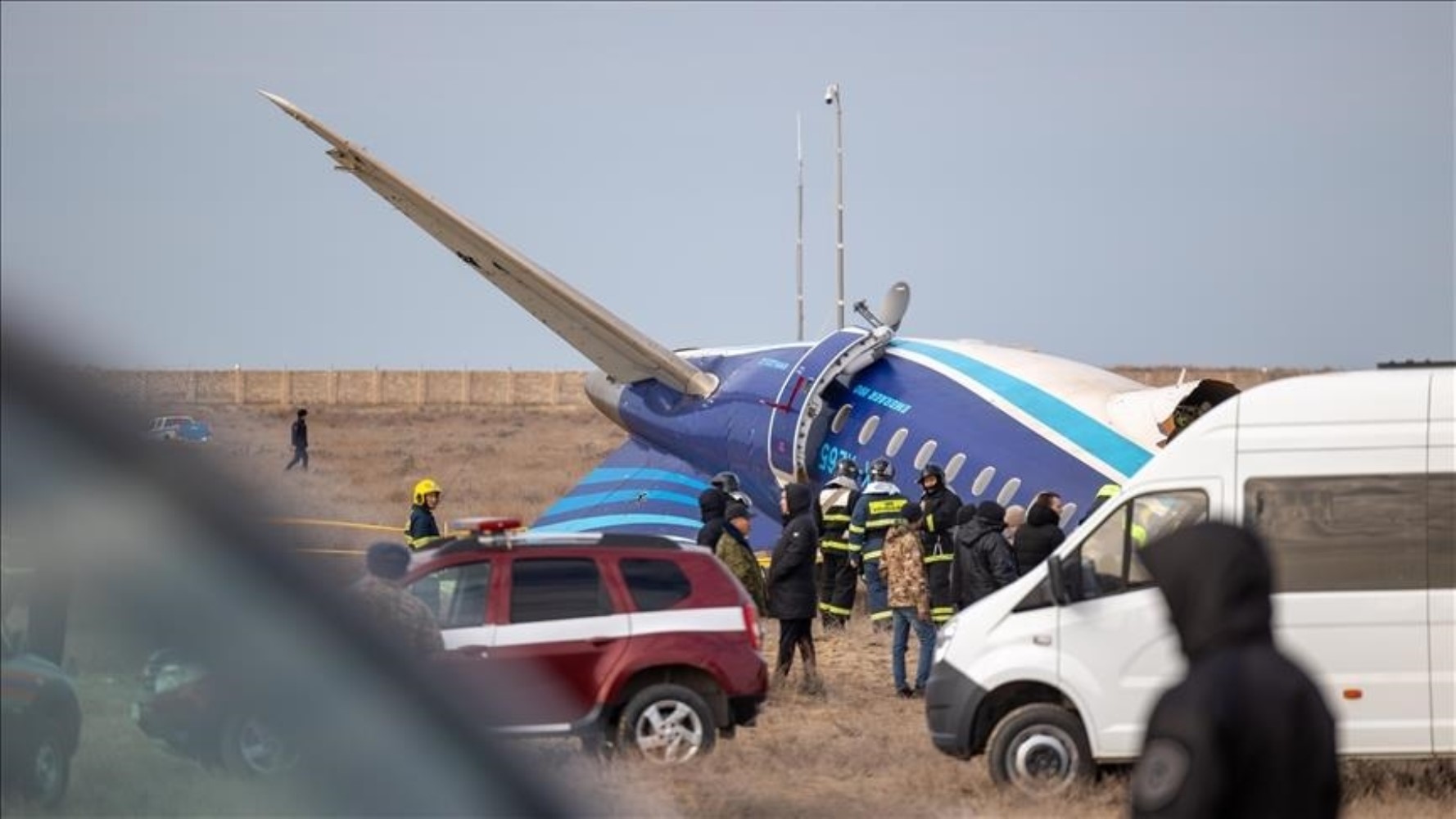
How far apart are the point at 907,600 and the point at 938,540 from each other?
113 cm

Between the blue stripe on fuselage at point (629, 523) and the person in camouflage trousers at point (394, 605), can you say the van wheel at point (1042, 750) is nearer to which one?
the person in camouflage trousers at point (394, 605)

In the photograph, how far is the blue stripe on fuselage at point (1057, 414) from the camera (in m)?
20.7

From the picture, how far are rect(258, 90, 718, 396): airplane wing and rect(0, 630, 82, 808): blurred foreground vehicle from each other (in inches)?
809

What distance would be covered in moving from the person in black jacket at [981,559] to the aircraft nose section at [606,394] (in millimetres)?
11886

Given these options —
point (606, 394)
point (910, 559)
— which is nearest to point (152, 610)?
point (910, 559)

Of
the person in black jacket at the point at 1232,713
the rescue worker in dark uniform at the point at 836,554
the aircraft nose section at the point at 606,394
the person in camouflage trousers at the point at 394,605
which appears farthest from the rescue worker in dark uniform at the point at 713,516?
the person in black jacket at the point at 1232,713

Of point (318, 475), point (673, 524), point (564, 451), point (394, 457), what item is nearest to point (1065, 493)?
point (673, 524)

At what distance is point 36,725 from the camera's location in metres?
5.30

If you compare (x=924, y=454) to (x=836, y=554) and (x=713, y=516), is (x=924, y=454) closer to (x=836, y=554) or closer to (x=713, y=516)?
(x=836, y=554)

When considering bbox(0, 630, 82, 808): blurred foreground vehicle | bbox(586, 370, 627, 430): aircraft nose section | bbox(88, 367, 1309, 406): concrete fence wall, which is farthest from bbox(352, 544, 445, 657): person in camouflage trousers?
bbox(88, 367, 1309, 406): concrete fence wall

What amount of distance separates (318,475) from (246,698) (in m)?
1.35

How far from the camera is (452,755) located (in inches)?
249

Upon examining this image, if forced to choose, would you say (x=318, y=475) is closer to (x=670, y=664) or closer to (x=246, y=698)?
(x=246, y=698)

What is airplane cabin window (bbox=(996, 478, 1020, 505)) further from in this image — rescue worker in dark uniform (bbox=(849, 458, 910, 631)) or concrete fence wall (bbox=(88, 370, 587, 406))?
concrete fence wall (bbox=(88, 370, 587, 406))
